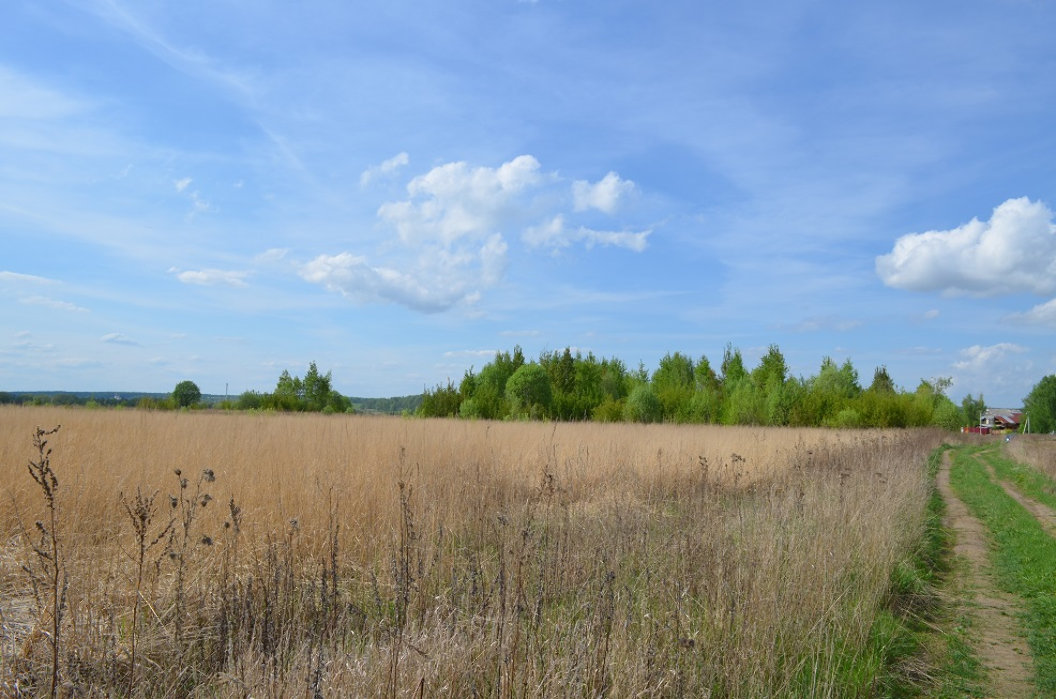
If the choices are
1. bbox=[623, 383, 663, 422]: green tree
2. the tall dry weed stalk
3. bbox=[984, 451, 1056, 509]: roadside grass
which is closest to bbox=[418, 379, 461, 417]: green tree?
bbox=[623, 383, 663, 422]: green tree

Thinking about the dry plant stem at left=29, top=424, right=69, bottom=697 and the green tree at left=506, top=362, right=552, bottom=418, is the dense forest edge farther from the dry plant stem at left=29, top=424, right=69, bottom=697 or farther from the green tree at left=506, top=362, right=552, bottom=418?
the dry plant stem at left=29, top=424, right=69, bottom=697

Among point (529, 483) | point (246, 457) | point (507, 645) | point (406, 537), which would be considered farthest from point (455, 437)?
point (507, 645)

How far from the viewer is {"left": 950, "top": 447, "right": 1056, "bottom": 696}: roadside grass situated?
475 cm

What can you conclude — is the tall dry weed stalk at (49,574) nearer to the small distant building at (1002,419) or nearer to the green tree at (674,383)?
the green tree at (674,383)

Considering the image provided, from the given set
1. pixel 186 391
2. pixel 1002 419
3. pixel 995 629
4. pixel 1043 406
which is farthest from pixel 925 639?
pixel 1002 419

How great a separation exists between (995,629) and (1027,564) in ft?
9.72

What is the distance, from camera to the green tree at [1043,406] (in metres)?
69.2

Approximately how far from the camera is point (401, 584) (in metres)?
3.71

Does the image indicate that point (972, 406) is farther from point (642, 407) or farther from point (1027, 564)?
point (1027, 564)

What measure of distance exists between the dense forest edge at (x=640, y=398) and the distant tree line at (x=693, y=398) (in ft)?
0.22

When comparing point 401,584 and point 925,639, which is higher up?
point 401,584

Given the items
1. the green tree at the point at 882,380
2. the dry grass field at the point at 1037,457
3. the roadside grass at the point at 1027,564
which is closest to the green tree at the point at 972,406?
the green tree at the point at 882,380

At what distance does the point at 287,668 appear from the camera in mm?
3016

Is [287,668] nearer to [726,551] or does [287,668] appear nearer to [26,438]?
[726,551]
